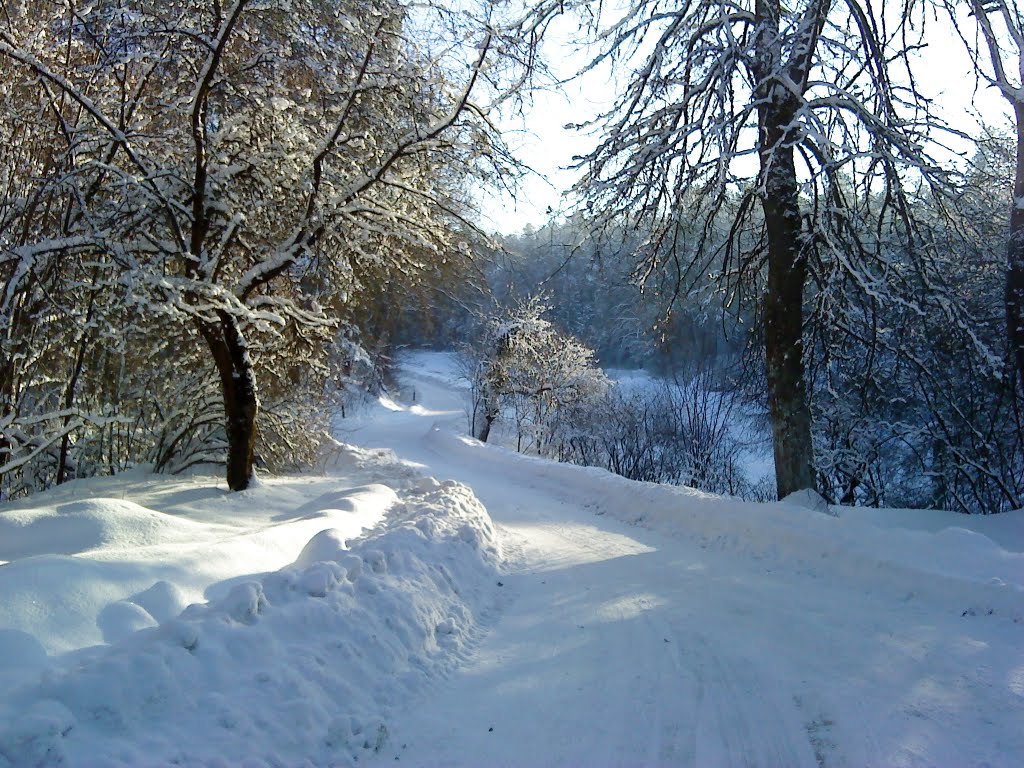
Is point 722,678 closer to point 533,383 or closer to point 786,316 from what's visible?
point 786,316

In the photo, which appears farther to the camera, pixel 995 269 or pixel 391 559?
pixel 995 269

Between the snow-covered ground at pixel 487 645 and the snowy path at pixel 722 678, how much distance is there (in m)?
0.02

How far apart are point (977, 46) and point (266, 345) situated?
9352mm

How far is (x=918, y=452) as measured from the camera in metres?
13.4

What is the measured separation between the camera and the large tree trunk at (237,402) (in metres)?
8.73

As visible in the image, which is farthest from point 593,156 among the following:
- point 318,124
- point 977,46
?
point 977,46

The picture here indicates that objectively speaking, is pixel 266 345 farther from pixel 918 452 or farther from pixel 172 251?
pixel 918 452

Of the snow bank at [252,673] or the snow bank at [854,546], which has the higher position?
the snow bank at [854,546]

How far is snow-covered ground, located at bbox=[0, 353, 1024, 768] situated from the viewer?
2.97 meters

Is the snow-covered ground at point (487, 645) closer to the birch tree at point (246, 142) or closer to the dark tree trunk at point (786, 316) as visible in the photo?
the dark tree trunk at point (786, 316)

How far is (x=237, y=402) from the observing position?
8.89 m

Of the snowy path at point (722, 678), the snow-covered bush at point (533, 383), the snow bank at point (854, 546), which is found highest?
the snow-covered bush at point (533, 383)

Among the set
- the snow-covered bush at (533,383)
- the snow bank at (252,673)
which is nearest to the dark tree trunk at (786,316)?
the snow bank at (252,673)

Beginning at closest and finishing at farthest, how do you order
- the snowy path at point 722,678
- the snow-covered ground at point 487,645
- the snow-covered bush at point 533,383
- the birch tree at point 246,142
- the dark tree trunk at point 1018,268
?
the snow-covered ground at point 487,645
the snowy path at point 722,678
the birch tree at point 246,142
the dark tree trunk at point 1018,268
the snow-covered bush at point 533,383
